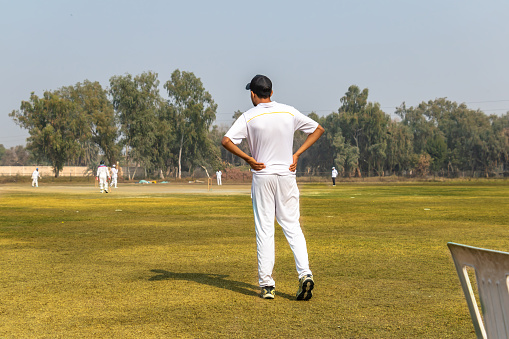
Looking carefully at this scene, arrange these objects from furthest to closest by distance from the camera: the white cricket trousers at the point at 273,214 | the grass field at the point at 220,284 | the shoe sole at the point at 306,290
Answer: the white cricket trousers at the point at 273,214
the shoe sole at the point at 306,290
the grass field at the point at 220,284

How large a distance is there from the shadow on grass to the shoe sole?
0.71 ft

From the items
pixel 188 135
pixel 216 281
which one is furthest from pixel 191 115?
pixel 216 281

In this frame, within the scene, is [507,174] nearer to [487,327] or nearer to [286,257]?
[286,257]

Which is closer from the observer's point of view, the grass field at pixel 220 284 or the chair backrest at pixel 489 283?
the chair backrest at pixel 489 283

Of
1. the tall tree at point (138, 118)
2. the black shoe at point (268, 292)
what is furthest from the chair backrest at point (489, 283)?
the tall tree at point (138, 118)

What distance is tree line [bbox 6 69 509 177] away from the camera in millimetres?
100625

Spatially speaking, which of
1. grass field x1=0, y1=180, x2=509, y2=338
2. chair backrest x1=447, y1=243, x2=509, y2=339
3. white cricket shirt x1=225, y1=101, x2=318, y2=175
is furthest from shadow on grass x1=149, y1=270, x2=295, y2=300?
chair backrest x1=447, y1=243, x2=509, y2=339

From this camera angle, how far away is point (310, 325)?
5461mm

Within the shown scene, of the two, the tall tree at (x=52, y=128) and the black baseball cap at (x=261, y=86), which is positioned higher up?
the tall tree at (x=52, y=128)

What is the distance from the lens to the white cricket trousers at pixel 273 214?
6516 millimetres

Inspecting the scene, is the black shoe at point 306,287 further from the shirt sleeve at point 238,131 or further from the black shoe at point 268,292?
the shirt sleeve at point 238,131

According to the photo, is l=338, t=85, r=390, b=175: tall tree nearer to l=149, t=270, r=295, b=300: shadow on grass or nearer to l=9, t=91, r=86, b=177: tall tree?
l=9, t=91, r=86, b=177: tall tree

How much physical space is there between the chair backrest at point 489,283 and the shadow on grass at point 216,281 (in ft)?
14.0

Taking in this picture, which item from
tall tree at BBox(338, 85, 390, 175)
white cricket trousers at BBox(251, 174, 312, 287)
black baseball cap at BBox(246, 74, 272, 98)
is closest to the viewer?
white cricket trousers at BBox(251, 174, 312, 287)
